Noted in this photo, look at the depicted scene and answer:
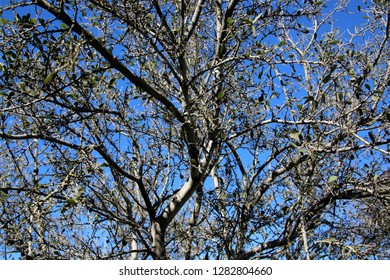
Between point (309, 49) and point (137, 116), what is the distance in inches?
96.2

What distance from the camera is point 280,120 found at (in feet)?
14.9

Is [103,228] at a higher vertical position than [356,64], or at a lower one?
lower

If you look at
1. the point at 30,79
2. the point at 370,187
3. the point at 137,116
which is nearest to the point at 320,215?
the point at 370,187

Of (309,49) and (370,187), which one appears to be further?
(309,49)

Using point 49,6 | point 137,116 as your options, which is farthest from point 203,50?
point 49,6

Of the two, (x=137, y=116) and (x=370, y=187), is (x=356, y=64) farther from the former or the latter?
(x=137, y=116)

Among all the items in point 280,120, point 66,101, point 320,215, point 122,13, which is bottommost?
point 320,215

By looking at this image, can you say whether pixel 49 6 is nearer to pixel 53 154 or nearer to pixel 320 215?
pixel 53 154

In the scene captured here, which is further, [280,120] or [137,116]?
[137,116]

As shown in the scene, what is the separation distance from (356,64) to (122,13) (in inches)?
112

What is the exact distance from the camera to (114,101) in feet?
16.6

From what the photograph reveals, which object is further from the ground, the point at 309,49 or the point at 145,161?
the point at 309,49

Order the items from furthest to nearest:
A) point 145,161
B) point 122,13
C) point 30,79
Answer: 1. point 145,161
2. point 122,13
3. point 30,79

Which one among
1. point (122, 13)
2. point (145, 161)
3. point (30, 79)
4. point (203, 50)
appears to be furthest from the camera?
point (203, 50)
